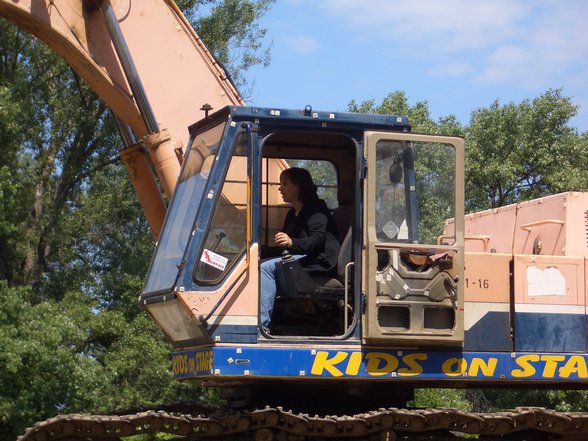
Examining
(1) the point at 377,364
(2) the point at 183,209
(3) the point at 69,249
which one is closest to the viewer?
(1) the point at 377,364

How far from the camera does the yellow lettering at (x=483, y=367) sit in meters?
9.66

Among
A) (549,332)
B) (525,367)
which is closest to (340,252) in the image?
(525,367)

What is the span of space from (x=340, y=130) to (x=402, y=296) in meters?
1.48

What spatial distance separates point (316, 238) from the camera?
9656mm

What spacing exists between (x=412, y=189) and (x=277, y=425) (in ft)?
7.40

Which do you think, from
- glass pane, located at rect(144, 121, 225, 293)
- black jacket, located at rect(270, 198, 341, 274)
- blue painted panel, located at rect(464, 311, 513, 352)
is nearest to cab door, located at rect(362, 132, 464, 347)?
blue painted panel, located at rect(464, 311, 513, 352)

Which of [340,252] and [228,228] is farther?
[340,252]

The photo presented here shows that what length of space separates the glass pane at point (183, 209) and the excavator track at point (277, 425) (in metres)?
1.13

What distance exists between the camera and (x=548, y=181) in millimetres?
32781

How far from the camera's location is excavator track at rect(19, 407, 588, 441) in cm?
918

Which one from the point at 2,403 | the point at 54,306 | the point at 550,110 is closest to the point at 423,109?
the point at 550,110

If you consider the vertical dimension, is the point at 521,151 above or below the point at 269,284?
above

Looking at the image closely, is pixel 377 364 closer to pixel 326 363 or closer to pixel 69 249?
pixel 326 363

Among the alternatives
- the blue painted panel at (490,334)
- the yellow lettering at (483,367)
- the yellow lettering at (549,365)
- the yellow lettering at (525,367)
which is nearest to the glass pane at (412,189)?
the blue painted panel at (490,334)
